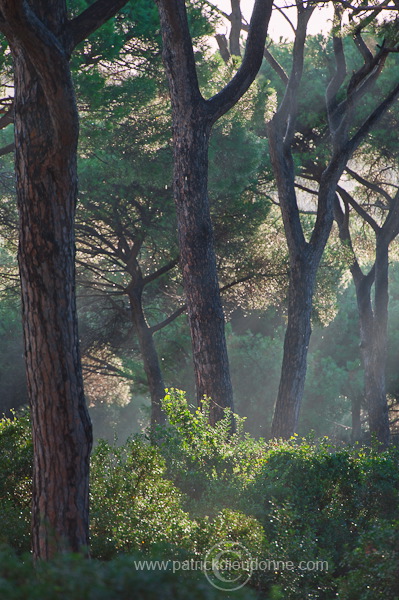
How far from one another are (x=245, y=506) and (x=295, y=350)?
5656mm

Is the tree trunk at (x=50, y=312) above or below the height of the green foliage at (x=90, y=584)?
above

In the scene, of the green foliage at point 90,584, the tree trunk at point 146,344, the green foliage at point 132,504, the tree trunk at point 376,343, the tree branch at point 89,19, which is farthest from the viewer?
the tree trunk at point 376,343

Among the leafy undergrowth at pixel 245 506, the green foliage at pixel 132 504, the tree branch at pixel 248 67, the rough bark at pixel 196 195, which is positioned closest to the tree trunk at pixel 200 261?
the rough bark at pixel 196 195

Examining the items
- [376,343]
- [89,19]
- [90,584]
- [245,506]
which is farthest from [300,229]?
[90,584]

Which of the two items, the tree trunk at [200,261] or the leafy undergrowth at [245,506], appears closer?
the leafy undergrowth at [245,506]

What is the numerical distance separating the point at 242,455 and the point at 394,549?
2.63m

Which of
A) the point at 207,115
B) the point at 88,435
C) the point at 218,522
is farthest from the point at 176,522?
the point at 207,115

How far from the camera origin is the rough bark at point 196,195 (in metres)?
8.02

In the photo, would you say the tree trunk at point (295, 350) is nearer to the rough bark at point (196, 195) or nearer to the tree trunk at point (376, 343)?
the rough bark at point (196, 195)

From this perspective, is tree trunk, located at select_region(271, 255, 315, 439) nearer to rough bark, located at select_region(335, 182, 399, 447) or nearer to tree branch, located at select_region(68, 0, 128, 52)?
rough bark, located at select_region(335, 182, 399, 447)

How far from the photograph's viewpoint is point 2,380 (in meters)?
19.4

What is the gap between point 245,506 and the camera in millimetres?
5660

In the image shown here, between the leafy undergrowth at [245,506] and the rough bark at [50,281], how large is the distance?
518 millimetres

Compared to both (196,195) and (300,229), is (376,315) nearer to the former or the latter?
(300,229)
